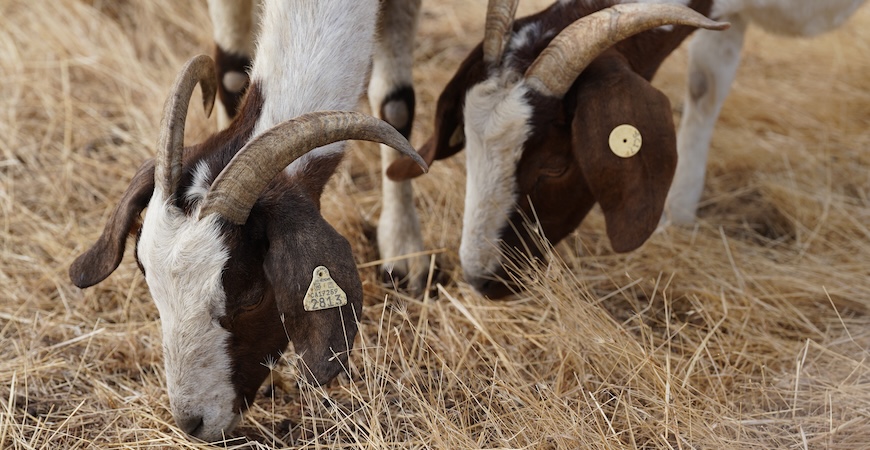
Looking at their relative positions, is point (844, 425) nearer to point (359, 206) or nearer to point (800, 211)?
point (800, 211)

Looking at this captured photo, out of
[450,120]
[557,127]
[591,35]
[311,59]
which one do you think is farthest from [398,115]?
[591,35]

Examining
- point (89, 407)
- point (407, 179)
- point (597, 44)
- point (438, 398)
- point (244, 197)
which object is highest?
point (597, 44)

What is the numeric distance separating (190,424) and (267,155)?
1.07 m

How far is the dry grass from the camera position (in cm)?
348

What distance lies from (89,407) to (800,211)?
4.02 m

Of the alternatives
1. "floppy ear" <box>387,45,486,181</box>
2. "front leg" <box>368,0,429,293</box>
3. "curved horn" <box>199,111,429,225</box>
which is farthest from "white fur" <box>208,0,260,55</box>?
"curved horn" <box>199,111,429,225</box>

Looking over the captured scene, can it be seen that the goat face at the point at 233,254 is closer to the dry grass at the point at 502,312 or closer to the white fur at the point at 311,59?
the white fur at the point at 311,59

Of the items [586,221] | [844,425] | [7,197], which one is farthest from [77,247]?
[844,425]

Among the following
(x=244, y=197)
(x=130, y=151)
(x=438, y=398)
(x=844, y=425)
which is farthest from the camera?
(x=130, y=151)

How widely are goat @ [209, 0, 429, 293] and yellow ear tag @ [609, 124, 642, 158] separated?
4.66ft

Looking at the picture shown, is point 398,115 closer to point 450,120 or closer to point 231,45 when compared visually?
point 450,120

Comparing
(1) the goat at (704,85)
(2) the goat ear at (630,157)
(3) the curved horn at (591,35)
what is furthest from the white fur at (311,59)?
(1) the goat at (704,85)

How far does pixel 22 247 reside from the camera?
16.5 ft

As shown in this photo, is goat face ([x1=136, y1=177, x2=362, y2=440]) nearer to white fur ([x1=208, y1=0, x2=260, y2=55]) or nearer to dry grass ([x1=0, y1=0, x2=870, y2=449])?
dry grass ([x1=0, y1=0, x2=870, y2=449])
